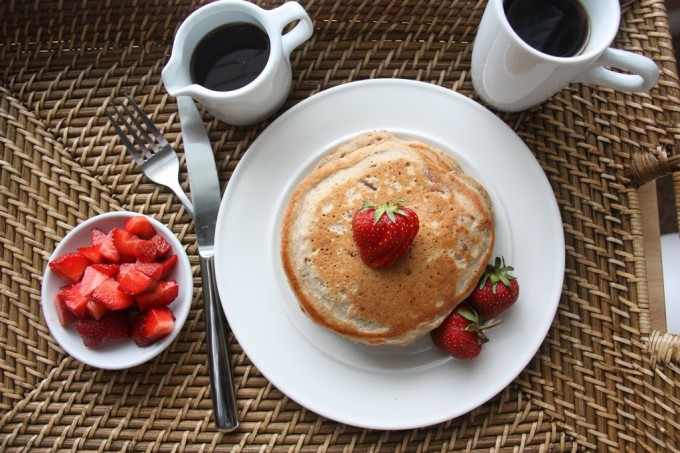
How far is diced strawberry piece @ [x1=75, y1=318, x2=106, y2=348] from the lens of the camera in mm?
1360

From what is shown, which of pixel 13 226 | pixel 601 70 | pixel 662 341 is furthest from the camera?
pixel 13 226

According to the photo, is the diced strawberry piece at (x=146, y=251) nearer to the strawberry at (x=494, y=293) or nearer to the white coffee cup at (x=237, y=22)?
the white coffee cup at (x=237, y=22)

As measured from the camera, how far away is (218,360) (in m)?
1.44

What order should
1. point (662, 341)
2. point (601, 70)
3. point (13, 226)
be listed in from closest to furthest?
1. point (601, 70)
2. point (662, 341)
3. point (13, 226)

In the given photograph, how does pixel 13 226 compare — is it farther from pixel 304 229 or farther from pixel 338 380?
pixel 338 380

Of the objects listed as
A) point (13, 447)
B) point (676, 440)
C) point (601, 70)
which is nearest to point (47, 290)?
point (13, 447)

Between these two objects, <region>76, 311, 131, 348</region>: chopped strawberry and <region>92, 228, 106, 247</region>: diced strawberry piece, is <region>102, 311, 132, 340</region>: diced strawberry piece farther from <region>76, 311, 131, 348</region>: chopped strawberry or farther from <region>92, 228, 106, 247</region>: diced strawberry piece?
<region>92, 228, 106, 247</region>: diced strawberry piece

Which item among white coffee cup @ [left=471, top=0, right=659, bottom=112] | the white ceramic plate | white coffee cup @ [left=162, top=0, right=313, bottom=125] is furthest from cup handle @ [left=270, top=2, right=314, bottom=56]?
white coffee cup @ [left=471, top=0, right=659, bottom=112]

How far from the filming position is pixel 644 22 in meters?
1.51

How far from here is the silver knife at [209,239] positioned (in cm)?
144

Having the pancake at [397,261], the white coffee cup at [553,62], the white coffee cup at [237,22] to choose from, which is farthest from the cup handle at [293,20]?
the white coffee cup at [553,62]

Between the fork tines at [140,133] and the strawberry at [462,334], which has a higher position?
the strawberry at [462,334]

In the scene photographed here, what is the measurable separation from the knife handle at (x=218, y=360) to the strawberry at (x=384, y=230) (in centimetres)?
41

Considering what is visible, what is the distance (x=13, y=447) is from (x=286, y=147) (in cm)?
99
